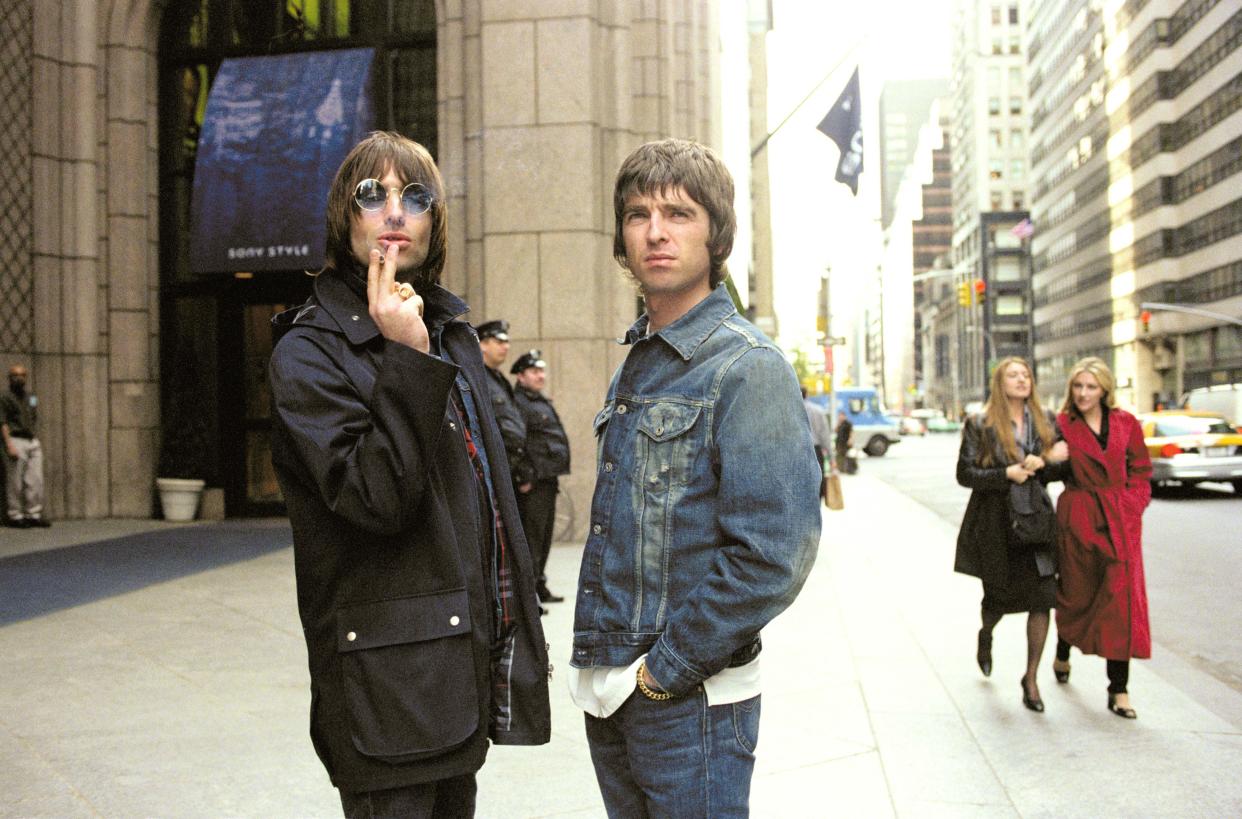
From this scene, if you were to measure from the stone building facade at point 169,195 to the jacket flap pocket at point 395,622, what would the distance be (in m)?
10.1

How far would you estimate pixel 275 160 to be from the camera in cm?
1252

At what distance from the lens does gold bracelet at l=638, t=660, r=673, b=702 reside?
213 centimetres

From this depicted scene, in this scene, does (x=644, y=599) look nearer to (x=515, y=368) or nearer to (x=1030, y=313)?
(x=515, y=368)

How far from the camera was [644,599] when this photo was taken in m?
2.18

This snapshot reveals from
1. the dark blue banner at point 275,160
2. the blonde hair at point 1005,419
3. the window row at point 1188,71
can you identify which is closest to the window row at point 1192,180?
the window row at point 1188,71

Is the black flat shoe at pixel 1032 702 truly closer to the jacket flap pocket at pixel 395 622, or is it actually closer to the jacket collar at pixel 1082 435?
the jacket collar at pixel 1082 435

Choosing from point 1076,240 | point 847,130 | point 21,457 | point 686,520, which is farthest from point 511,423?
point 1076,240

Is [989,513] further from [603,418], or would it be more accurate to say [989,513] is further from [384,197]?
[384,197]

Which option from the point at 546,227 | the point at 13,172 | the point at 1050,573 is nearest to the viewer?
the point at 1050,573

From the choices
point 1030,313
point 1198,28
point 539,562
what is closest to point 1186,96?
point 1198,28

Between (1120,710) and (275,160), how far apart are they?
10638 millimetres

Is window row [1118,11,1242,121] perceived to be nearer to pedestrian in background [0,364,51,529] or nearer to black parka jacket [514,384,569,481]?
black parka jacket [514,384,569,481]

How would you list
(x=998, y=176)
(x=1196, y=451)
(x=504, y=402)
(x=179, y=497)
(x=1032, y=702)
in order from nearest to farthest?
(x=1032, y=702) < (x=504, y=402) < (x=179, y=497) < (x=1196, y=451) < (x=998, y=176)

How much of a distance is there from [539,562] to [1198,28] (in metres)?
66.5
